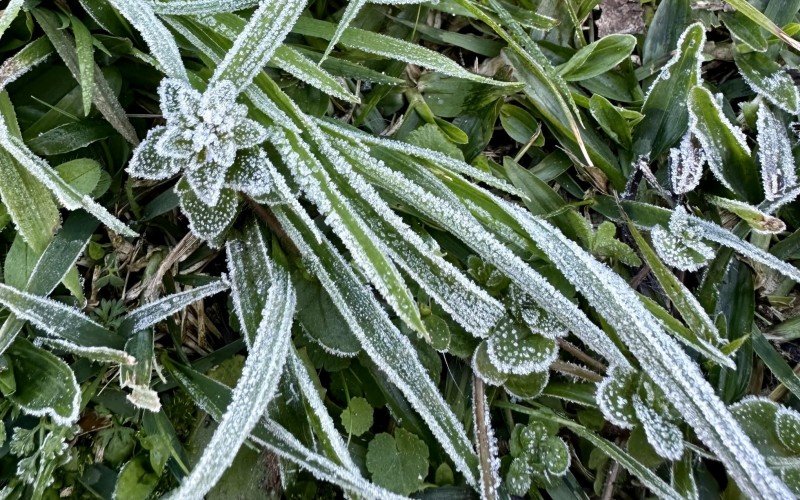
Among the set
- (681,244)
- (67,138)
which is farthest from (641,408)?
(67,138)

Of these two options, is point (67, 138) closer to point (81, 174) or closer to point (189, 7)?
point (81, 174)

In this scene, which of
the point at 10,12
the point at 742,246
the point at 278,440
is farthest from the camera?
the point at 742,246

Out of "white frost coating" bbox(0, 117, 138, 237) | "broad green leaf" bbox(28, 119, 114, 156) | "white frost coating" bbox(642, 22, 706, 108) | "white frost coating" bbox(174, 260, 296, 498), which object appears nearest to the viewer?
"white frost coating" bbox(174, 260, 296, 498)

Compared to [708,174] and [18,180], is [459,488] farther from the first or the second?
[18,180]

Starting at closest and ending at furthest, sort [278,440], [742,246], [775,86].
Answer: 1. [278,440]
2. [742,246]
3. [775,86]

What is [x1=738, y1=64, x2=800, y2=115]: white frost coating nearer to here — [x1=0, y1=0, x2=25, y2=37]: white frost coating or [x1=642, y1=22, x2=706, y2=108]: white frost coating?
[x1=642, y1=22, x2=706, y2=108]: white frost coating

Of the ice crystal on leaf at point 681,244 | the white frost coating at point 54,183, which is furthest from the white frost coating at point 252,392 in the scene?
the ice crystal on leaf at point 681,244

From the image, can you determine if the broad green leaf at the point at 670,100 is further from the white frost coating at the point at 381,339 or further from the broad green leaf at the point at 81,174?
the broad green leaf at the point at 81,174

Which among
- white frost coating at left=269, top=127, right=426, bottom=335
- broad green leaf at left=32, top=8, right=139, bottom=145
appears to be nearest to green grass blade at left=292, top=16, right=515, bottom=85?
white frost coating at left=269, top=127, right=426, bottom=335
